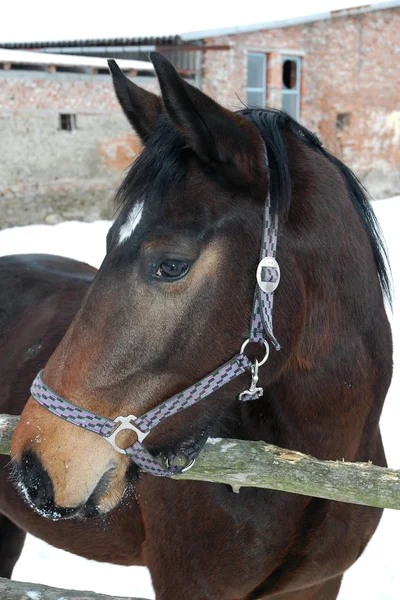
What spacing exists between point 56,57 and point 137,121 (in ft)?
39.3

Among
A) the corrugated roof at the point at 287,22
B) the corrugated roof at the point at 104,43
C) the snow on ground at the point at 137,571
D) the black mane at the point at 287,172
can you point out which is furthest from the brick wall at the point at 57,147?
the black mane at the point at 287,172

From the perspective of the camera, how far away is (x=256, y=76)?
15805mm

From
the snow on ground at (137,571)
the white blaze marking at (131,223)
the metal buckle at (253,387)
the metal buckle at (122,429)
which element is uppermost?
the white blaze marking at (131,223)

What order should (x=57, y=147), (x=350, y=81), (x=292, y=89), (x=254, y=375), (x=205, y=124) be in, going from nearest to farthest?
(x=205, y=124)
(x=254, y=375)
(x=57, y=147)
(x=292, y=89)
(x=350, y=81)

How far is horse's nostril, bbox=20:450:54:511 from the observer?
1623 millimetres

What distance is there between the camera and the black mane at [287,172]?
1731 millimetres

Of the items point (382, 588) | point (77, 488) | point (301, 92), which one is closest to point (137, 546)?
point (77, 488)

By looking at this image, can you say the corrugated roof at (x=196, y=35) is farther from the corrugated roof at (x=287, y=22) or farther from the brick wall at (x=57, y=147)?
the brick wall at (x=57, y=147)

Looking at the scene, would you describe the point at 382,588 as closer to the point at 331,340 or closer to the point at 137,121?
the point at 331,340

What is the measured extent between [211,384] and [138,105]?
0.79 m

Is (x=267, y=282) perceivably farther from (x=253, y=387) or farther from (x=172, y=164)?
(x=172, y=164)

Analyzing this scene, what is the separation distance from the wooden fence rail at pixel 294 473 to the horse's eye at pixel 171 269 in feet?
1.52

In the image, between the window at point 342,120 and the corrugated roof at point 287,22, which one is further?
the window at point 342,120

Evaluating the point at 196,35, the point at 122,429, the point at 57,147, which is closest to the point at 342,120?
the point at 196,35
